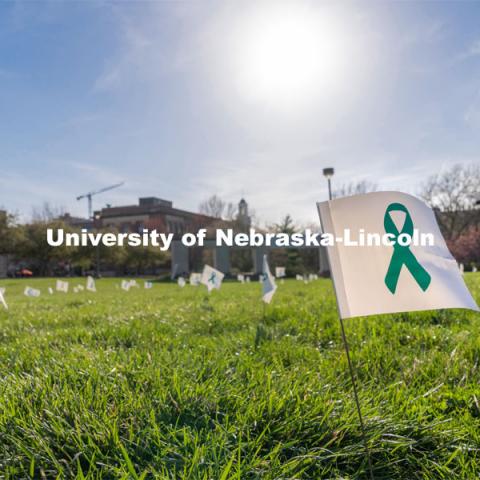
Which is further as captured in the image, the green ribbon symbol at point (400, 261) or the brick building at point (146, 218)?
the brick building at point (146, 218)

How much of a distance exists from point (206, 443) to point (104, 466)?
438 mm

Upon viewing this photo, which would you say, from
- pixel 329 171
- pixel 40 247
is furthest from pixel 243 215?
pixel 329 171

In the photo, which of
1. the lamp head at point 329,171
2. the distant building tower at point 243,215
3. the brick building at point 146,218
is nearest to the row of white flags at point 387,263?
the lamp head at point 329,171

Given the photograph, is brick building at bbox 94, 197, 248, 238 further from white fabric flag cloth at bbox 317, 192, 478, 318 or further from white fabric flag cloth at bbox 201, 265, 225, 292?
white fabric flag cloth at bbox 317, 192, 478, 318

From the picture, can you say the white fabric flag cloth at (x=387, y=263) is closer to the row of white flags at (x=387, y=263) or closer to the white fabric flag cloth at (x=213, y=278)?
the row of white flags at (x=387, y=263)

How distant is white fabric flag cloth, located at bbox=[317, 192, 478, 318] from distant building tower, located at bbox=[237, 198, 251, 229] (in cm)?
5332

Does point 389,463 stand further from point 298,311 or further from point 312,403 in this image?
point 298,311

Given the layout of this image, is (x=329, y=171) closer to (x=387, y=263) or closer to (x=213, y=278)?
(x=213, y=278)

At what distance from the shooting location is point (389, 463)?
1.71 metres

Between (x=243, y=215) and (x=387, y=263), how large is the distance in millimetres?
55908

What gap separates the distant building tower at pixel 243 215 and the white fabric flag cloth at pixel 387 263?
175 ft

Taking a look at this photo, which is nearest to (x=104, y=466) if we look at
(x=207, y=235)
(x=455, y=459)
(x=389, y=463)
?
(x=389, y=463)

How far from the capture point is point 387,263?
205cm

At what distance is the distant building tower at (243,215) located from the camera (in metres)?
56.6
